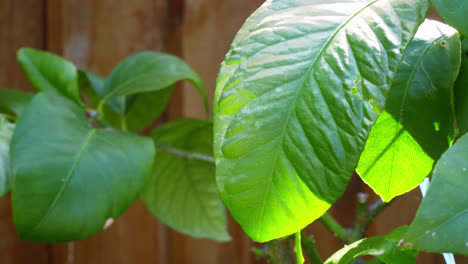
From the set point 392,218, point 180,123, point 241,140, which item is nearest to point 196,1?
point 180,123

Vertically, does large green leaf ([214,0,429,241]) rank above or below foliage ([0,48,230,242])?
above

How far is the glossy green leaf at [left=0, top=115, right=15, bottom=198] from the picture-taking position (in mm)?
549

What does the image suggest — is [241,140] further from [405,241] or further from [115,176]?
[115,176]

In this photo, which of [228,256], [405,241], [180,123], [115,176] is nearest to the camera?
[405,241]

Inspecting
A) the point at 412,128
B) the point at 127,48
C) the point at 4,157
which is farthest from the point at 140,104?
the point at 412,128

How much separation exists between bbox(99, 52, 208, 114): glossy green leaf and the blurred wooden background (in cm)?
26

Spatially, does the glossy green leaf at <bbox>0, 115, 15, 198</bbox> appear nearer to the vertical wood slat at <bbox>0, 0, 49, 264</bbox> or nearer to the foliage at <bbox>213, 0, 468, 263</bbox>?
the foliage at <bbox>213, 0, 468, 263</bbox>

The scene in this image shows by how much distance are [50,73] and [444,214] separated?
61cm

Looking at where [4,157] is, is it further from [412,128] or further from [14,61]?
[14,61]

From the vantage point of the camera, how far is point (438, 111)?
381 mm

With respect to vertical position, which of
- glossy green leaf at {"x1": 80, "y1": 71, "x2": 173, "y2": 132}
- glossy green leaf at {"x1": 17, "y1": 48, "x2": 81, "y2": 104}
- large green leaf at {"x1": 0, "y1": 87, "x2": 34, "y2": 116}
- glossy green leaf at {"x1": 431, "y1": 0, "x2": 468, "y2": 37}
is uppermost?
glossy green leaf at {"x1": 431, "y1": 0, "x2": 468, "y2": 37}

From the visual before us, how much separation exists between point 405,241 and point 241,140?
11 centimetres

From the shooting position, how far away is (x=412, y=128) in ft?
1.24

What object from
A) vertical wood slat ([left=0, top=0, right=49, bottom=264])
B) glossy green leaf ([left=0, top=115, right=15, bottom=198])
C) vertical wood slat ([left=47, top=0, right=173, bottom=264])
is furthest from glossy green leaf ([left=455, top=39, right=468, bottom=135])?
vertical wood slat ([left=0, top=0, right=49, bottom=264])
